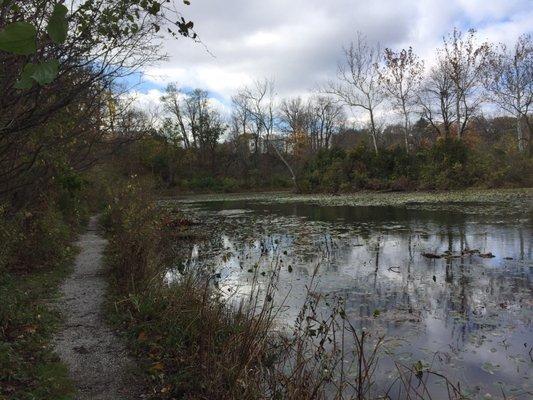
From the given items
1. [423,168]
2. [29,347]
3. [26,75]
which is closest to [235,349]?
[29,347]

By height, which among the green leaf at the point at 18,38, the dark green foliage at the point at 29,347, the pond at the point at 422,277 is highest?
the green leaf at the point at 18,38

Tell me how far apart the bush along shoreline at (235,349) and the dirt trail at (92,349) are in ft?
0.57

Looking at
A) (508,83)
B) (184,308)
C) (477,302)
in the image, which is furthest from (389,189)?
(184,308)

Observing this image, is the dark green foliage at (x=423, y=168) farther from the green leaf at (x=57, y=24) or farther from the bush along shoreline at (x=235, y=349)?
the green leaf at (x=57, y=24)

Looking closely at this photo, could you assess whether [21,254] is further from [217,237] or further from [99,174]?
[99,174]

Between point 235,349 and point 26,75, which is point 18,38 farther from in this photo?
point 235,349

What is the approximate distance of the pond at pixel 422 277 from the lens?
531cm

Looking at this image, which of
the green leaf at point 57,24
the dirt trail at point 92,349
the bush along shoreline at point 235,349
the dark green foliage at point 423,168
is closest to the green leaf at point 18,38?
the green leaf at point 57,24

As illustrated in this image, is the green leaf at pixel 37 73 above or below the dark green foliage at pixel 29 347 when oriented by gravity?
above

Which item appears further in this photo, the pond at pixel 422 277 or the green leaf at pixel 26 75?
the pond at pixel 422 277

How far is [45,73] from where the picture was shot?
2.94 ft

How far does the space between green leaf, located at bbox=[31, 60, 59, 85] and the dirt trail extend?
397 centimetres

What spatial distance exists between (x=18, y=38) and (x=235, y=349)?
12.2 ft

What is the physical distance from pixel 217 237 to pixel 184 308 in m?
9.43
